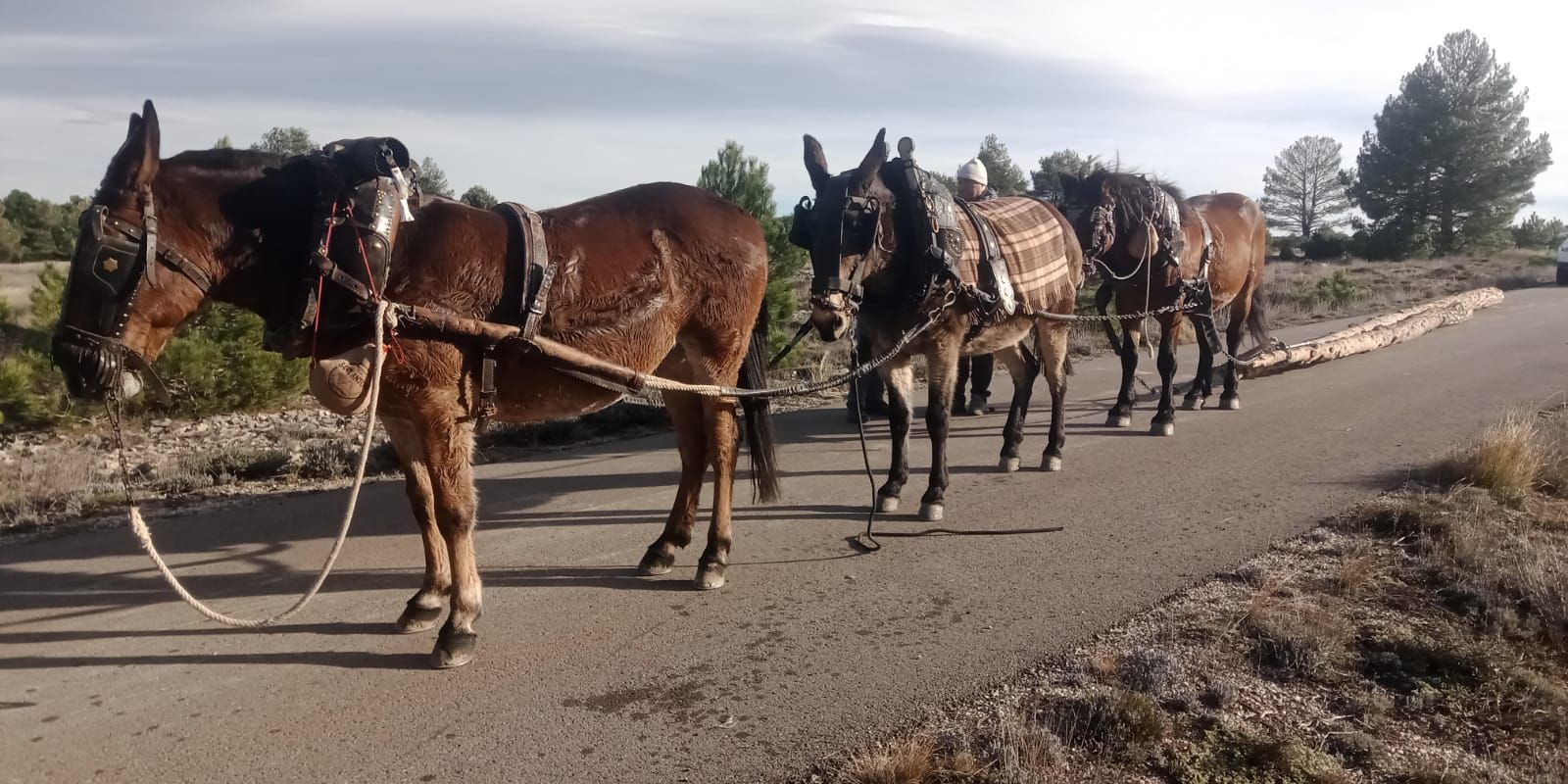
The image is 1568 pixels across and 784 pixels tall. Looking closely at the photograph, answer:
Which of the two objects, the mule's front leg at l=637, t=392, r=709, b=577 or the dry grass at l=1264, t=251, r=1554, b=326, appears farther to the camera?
the dry grass at l=1264, t=251, r=1554, b=326

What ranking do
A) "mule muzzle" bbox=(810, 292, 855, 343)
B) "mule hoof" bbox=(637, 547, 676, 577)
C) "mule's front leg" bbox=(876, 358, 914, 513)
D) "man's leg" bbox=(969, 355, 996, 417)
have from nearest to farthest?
"mule hoof" bbox=(637, 547, 676, 577) < "mule muzzle" bbox=(810, 292, 855, 343) < "mule's front leg" bbox=(876, 358, 914, 513) < "man's leg" bbox=(969, 355, 996, 417)

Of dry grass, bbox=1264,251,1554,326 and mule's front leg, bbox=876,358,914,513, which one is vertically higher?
dry grass, bbox=1264,251,1554,326

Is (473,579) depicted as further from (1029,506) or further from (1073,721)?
(1029,506)

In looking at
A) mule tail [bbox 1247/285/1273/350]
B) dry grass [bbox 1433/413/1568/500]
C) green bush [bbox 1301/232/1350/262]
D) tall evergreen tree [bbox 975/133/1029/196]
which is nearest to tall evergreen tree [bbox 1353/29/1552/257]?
green bush [bbox 1301/232/1350/262]

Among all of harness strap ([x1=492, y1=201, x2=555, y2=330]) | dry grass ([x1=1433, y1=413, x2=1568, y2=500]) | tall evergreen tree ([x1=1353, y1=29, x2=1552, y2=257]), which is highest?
tall evergreen tree ([x1=1353, y1=29, x2=1552, y2=257])

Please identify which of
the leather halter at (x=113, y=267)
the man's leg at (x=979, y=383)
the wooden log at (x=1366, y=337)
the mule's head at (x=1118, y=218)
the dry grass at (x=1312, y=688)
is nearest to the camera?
the dry grass at (x=1312, y=688)

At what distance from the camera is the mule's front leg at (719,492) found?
463 centimetres

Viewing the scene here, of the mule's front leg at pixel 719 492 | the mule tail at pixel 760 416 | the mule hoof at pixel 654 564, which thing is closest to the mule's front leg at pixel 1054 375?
the mule tail at pixel 760 416

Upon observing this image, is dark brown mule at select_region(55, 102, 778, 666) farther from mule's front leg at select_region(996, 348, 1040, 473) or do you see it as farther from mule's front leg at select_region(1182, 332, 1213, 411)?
mule's front leg at select_region(1182, 332, 1213, 411)

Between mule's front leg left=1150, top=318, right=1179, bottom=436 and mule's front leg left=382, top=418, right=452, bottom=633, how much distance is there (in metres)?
6.25

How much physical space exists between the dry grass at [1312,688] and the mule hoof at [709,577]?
1625 mm

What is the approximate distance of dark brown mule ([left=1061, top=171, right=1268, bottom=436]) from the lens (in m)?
8.09

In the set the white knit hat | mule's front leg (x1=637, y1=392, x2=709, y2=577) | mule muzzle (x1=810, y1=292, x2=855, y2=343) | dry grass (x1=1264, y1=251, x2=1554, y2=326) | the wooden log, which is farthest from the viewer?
dry grass (x1=1264, y1=251, x2=1554, y2=326)

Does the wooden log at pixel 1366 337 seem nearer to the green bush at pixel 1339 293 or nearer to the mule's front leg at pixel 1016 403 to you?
the green bush at pixel 1339 293
